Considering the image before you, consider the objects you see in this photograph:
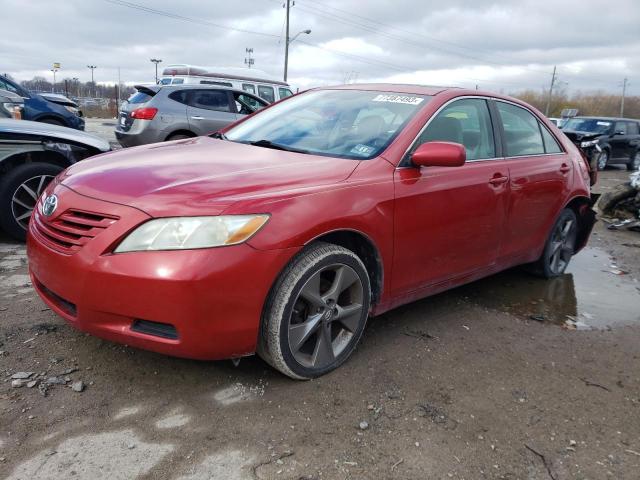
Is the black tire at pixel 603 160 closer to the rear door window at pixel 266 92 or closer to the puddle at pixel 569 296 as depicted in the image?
the rear door window at pixel 266 92

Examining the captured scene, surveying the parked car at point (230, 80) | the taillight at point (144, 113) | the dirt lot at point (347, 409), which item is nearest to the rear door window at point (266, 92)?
the parked car at point (230, 80)

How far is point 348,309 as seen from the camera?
288cm

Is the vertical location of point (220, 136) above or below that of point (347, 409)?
above

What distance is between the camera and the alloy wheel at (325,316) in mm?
2666

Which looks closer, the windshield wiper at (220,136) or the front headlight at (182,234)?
the front headlight at (182,234)

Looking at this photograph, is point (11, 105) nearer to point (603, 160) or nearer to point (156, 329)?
point (156, 329)

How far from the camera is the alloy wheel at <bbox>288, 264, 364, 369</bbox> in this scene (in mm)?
2666

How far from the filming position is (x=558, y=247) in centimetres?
Answer: 479

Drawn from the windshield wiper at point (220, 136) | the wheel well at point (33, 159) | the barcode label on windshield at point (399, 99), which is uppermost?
the barcode label on windshield at point (399, 99)

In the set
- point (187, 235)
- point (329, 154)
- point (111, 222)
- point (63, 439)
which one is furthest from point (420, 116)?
point (63, 439)

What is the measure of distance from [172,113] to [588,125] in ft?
42.3

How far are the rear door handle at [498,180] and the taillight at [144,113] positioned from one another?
6668mm

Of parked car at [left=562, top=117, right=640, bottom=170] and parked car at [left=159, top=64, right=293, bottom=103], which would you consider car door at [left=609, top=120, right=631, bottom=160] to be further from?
parked car at [left=159, top=64, right=293, bottom=103]

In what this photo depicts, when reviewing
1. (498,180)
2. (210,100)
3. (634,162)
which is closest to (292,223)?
(498,180)
